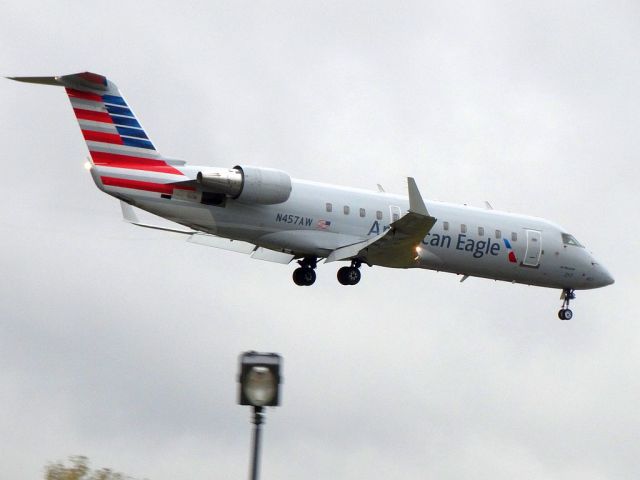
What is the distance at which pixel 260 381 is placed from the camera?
768 inches

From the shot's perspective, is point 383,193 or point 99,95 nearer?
point 99,95

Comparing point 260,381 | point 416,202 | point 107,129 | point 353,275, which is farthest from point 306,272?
point 260,381

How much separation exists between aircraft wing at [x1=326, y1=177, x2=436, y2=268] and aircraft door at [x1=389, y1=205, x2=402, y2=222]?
→ 1243 millimetres

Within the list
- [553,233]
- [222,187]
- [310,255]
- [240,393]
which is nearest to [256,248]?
[310,255]

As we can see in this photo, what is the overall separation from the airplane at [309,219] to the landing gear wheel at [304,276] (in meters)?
0.03

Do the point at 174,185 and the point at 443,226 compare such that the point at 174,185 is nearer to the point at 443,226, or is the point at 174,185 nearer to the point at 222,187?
the point at 222,187

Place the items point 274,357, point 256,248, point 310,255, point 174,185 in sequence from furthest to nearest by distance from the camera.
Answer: point 256,248, point 310,255, point 174,185, point 274,357

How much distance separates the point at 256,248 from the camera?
150ft

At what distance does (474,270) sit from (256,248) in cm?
737

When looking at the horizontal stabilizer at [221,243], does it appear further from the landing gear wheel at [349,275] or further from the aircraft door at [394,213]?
the aircraft door at [394,213]

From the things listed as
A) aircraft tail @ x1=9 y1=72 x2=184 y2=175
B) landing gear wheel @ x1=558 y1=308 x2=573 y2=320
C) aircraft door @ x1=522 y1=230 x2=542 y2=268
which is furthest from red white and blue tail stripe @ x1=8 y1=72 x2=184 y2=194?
landing gear wheel @ x1=558 y1=308 x2=573 y2=320

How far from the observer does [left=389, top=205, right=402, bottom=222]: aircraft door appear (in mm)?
43406

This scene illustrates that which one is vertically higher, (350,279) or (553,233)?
(553,233)

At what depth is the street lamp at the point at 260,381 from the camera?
759 inches
